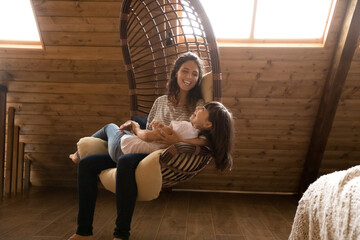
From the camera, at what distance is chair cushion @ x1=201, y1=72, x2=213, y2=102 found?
1.74m

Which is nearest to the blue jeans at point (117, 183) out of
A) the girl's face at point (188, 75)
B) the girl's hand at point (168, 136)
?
the girl's hand at point (168, 136)

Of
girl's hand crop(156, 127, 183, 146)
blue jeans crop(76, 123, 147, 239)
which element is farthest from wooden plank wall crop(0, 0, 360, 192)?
girl's hand crop(156, 127, 183, 146)

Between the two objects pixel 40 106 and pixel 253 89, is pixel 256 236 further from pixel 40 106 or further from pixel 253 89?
pixel 40 106

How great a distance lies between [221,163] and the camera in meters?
1.49

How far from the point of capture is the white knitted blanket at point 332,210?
75 centimetres

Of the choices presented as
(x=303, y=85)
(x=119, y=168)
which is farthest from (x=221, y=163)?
(x=303, y=85)

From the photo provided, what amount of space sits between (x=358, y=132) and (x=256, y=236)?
4.97ft

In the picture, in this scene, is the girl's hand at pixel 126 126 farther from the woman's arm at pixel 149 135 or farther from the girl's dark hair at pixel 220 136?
the girl's dark hair at pixel 220 136

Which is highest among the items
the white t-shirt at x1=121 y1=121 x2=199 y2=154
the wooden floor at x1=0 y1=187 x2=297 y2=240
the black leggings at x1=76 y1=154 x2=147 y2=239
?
the white t-shirt at x1=121 y1=121 x2=199 y2=154

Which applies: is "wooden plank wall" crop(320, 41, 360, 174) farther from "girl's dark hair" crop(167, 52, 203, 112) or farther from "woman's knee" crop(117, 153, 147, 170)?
"woman's knee" crop(117, 153, 147, 170)

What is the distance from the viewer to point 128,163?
4.51 feet

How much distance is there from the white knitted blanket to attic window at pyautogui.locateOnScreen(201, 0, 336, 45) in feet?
5.78

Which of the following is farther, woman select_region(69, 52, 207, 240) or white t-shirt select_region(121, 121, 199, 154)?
white t-shirt select_region(121, 121, 199, 154)

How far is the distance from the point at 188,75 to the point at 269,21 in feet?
3.75
